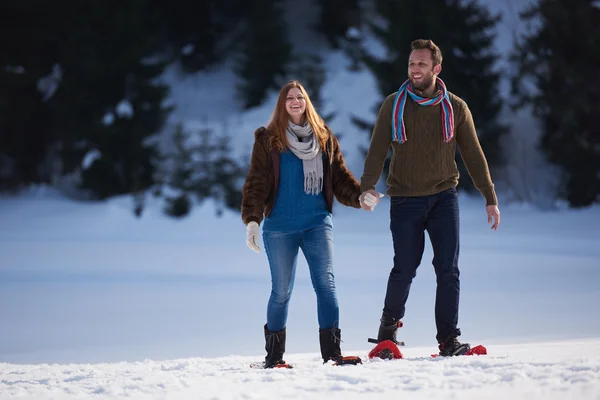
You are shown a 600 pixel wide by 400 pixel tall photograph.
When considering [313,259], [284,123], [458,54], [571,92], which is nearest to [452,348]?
[313,259]

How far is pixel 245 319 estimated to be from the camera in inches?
313

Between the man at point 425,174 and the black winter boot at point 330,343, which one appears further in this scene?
the man at point 425,174

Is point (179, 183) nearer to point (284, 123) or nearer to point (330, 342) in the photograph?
point (284, 123)

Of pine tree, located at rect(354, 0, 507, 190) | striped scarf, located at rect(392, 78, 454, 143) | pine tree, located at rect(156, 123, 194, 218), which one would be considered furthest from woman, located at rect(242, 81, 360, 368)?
pine tree, located at rect(354, 0, 507, 190)

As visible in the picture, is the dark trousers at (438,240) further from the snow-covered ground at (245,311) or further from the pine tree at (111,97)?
the pine tree at (111,97)

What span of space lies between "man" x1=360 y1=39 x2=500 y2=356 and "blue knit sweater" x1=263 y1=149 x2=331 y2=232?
0.96ft

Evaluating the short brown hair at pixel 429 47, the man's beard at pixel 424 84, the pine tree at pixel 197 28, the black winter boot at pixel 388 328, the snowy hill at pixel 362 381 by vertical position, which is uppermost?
→ the pine tree at pixel 197 28

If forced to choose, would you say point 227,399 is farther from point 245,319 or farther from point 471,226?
point 471,226

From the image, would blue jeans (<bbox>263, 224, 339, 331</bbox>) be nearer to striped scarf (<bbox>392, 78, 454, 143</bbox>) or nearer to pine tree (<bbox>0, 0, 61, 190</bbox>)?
striped scarf (<bbox>392, 78, 454, 143</bbox>)

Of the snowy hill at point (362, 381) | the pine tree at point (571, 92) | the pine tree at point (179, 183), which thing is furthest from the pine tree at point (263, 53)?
the snowy hill at point (362, 381)

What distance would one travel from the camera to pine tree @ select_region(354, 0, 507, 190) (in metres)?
22.4

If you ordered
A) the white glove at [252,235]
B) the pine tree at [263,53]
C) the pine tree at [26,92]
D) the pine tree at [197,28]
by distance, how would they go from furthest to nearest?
1. the pine tree at [197,28]
2. the pine tree at [263,53]
3. the pine tree at [26,92]
4. the white glove at [252,235]

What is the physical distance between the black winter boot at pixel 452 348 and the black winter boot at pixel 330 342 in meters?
0.61

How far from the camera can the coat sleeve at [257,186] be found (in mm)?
4785
